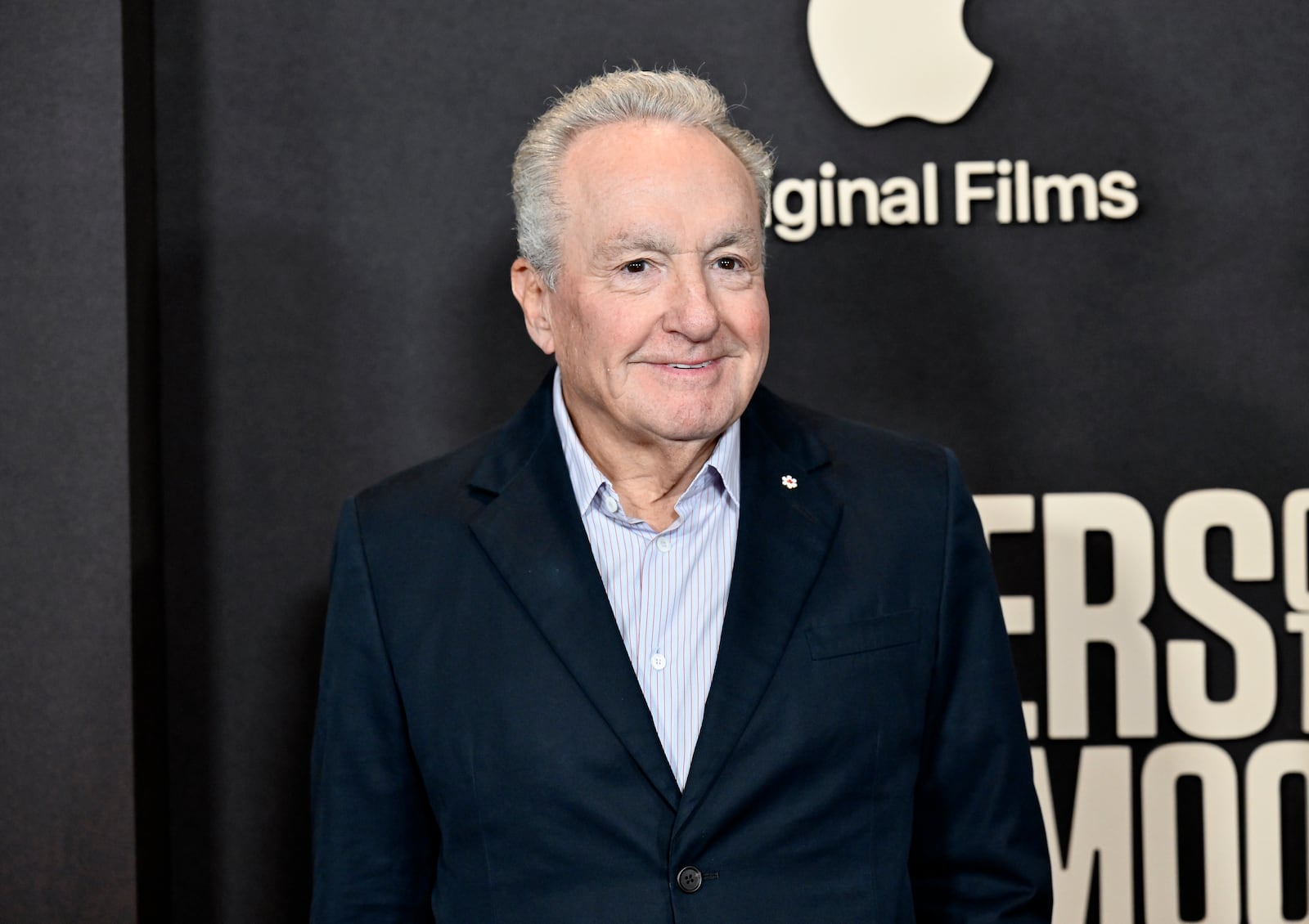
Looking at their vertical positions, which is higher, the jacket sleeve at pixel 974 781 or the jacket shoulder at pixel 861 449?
the jacket shoulder at pixel 861 449

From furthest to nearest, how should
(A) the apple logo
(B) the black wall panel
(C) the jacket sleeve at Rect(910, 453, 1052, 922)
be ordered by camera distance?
1. (A) the apple logo
2. (B) the black wall panel
3. (C) the jacket sleeve at Rect(910, 453, 1052, 922)

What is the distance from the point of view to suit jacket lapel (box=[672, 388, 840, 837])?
5.45 ft

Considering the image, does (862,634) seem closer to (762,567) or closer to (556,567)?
(762,567)

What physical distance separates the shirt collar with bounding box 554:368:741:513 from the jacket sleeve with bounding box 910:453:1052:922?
30cm

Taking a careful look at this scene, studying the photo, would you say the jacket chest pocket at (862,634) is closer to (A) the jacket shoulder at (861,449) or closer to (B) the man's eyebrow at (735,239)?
(A) the jacket shoulder at (861,449)

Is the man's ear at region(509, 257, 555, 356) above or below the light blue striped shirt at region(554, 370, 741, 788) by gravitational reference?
above

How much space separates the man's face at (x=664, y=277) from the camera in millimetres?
1713

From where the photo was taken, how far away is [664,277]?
1730 mm

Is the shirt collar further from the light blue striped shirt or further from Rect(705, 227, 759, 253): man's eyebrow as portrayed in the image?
Rect(705, 227, 759, 253): man's eyebrow

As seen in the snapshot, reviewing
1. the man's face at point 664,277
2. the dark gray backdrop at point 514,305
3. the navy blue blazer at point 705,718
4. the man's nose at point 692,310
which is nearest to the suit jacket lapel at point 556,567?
the navy blue blazer at point 705,718

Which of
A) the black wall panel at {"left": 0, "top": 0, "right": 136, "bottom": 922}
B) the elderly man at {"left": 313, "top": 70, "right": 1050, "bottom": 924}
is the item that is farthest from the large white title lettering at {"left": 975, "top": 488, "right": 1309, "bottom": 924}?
the black wall panel at {"left": 0, "top": 0, "right": 136, "bottom": 922}

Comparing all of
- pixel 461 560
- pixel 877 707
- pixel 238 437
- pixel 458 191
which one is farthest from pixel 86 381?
pixel 877 707

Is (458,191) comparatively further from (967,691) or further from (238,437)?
(967,691)

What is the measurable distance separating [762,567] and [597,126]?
2.03ft
